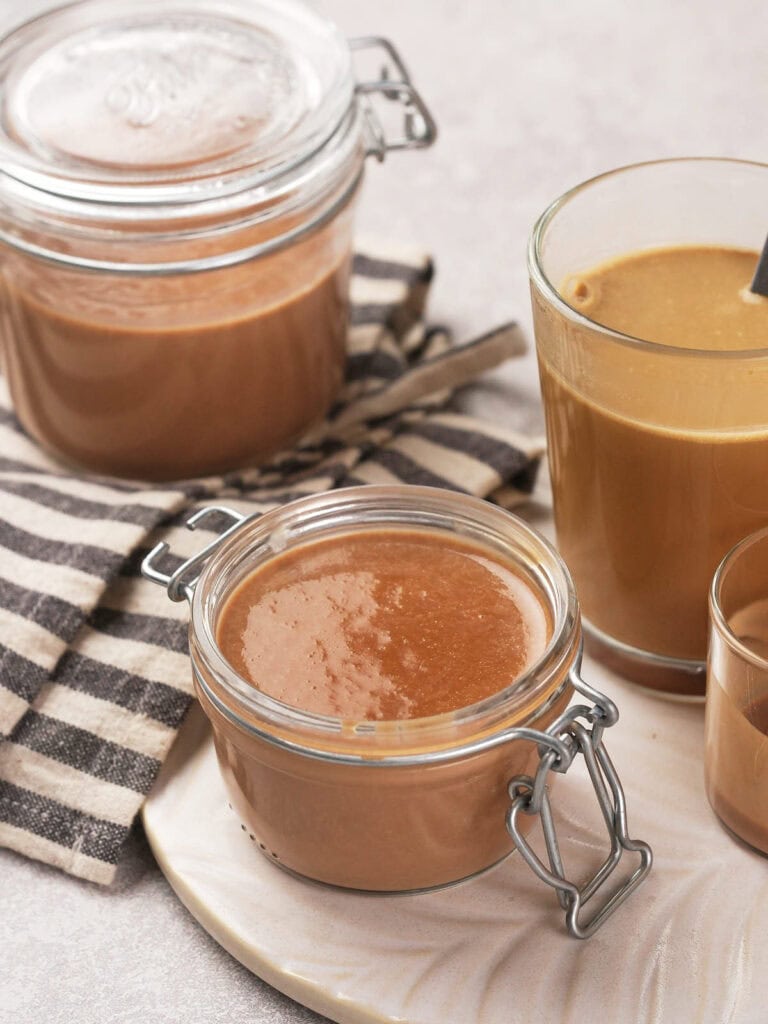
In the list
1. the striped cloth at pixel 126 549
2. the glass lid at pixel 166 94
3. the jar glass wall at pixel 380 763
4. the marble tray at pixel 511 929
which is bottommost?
the marble tray at pixel 511 929

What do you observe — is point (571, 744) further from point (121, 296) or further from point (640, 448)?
point (121, 296)

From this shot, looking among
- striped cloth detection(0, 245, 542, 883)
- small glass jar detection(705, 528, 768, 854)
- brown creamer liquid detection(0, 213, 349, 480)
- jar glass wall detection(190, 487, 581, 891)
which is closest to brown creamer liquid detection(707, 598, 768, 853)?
small glass jar detection(705, 528, 768, 854)

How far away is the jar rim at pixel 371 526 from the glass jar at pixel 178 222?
0.93 ft

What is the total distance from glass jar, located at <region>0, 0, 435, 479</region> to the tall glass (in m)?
0.27

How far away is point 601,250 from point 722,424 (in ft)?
0.73

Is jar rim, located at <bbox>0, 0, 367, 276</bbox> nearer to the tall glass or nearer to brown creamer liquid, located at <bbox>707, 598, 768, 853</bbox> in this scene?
the tall glass

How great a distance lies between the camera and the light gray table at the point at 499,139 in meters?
1.02

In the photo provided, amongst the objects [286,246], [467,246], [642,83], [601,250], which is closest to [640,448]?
[601,250]

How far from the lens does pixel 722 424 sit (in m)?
1.00

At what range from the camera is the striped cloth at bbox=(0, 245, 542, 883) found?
42.1 inches

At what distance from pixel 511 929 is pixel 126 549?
17.7 inches

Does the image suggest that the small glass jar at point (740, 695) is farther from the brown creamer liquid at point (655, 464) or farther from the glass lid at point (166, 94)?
the glass lid at point (166, 94)

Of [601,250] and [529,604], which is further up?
[601,250]

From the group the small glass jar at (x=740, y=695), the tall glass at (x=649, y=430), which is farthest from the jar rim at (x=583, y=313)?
the small glass jar at (x=740, y=695)
